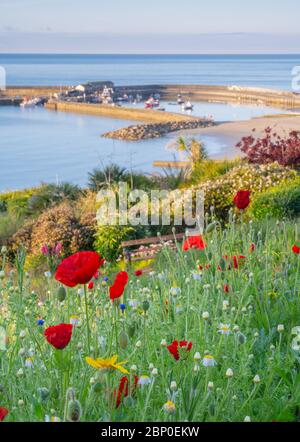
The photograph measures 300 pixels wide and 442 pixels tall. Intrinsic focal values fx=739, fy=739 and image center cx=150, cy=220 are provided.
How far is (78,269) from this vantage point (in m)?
1.94

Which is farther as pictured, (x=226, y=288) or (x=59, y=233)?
(x=59, y=233)

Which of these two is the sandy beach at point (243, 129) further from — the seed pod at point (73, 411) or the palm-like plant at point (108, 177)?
the seed pod at point (73, 411)

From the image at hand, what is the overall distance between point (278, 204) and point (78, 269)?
7.77m

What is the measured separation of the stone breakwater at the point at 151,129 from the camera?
33781 mm

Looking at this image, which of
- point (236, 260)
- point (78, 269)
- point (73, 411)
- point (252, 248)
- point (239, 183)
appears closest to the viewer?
point (73, 411)

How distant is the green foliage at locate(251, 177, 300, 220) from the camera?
936 centimetres

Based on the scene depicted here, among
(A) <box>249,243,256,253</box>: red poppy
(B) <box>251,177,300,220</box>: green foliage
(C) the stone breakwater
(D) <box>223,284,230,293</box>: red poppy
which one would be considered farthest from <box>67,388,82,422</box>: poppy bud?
(C) the stone breakwater

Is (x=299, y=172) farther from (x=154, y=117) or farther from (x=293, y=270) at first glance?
(x=154, y=117)

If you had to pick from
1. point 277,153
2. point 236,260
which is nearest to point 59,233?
point 277,153

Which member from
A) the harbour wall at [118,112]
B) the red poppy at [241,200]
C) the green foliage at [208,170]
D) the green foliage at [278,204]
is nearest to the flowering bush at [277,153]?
the green foliage at [208,170]

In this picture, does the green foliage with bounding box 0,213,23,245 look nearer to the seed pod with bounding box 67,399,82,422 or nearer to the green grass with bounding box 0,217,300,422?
the green grass with bounding box 0,217,300,422

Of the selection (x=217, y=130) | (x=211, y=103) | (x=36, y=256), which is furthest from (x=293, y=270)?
(x=211, y=103)

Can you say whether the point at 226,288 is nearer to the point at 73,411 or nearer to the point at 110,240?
the point at 73,411

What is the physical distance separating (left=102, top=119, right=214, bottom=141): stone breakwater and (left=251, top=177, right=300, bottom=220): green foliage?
77.7 ft
